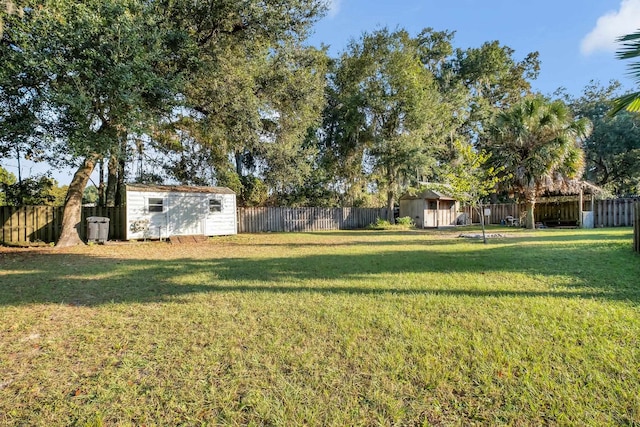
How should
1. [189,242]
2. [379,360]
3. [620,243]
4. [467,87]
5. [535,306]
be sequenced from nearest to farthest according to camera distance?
[379,360]
[535,306]
[620,243]
[189,242]
[467,87]

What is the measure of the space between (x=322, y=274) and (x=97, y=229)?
10297mm

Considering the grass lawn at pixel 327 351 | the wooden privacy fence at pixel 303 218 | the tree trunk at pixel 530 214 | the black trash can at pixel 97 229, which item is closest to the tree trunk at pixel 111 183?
the black trash can at pixel 97 229

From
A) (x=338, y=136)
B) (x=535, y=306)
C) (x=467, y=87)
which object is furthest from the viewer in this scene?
(x=467, y=87)

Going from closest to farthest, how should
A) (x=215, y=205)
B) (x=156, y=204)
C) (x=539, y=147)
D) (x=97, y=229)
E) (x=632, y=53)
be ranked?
(x=632, y=53), (x=97, y=229), (x=156, y=204), (x=215, y=205), (x=539, y=147)

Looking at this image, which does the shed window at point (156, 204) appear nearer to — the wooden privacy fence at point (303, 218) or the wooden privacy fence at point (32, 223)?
the wooden privacy fence at point (32, 223)

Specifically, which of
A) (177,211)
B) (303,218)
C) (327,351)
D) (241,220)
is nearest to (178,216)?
(177,211)

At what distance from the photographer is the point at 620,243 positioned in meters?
8.91

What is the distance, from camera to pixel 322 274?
5945 millimetres

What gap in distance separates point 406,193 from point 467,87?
11739mm

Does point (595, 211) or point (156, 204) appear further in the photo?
point (595, 211)

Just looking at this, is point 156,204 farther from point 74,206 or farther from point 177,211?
point 74,206

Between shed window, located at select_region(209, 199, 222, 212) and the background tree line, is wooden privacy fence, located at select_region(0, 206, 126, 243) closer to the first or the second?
the background tree line

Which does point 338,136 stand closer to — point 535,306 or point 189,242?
point 189,242

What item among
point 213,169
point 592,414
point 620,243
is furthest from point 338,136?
point 592,414
